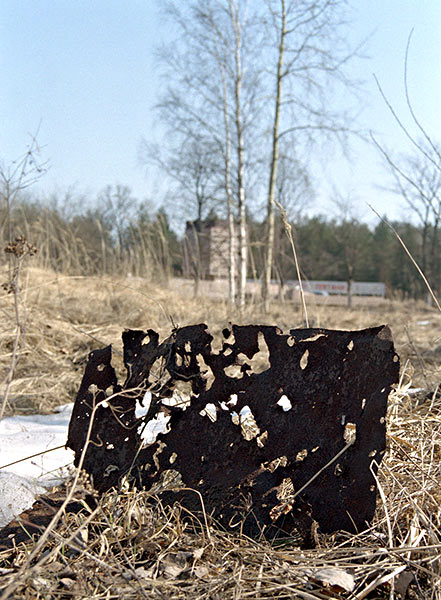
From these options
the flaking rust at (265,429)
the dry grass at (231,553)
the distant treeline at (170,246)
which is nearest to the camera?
the dry grass at (231,553)

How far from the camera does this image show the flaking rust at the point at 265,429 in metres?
1.20

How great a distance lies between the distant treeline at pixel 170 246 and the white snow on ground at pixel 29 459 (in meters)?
1.73

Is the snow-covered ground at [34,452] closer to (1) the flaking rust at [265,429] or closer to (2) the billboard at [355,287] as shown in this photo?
(1) the flaking rust at [265,429]

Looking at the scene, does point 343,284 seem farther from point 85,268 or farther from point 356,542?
point 356,542

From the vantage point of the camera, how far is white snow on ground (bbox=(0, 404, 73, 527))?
1.52 m

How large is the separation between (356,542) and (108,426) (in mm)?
722

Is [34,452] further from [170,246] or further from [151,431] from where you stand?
[170,246]

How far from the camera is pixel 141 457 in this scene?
138cm

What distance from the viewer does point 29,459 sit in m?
1.88

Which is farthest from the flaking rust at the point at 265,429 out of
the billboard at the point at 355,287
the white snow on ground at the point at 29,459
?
the billboard at the point at 355,287

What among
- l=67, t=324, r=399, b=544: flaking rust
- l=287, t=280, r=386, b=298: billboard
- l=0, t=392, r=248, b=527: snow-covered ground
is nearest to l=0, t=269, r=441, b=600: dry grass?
l=67, t=324, r=399, b=544: flaking rust

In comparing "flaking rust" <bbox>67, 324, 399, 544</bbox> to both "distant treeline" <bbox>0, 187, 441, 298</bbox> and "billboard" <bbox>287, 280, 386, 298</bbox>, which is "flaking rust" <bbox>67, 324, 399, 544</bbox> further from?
"billboard" <bbox>287, 280, 386, 298</bbox>

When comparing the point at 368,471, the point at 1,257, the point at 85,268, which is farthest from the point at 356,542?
the point at 85,268

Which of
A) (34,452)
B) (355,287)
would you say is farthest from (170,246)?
(355,287)
